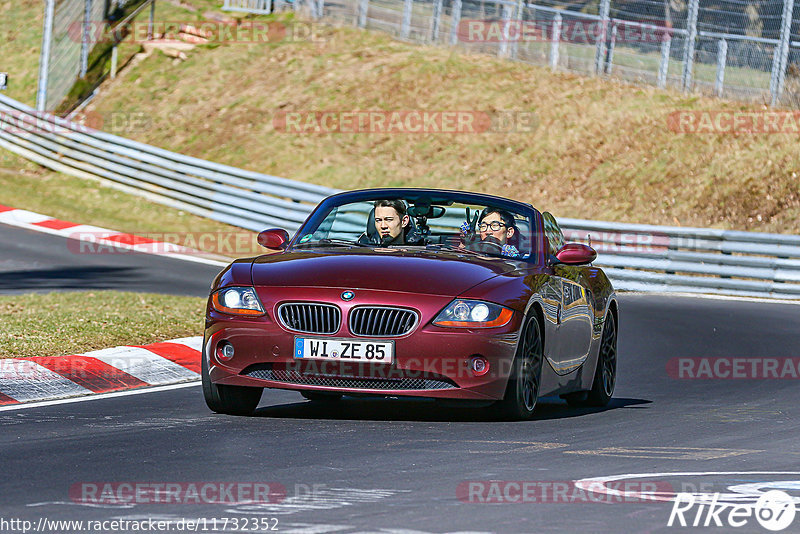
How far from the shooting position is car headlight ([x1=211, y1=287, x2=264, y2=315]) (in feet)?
26.9

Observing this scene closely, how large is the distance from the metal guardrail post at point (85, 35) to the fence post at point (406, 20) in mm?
8089

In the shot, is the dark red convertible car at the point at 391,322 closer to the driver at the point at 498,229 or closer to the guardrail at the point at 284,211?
the driver at the point at 498,229

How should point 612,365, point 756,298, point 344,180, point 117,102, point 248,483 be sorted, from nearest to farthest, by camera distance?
1. point 248,483
2. point 612,365
3. point 756,298
4. point 344,180
5. point 117,102

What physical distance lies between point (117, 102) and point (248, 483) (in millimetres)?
32470

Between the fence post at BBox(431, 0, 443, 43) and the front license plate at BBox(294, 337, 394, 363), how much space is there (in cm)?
2817

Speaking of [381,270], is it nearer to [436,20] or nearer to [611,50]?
[611,50]

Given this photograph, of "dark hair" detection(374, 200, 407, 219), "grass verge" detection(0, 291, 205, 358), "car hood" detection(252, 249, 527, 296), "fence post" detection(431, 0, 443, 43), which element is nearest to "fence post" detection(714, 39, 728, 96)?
"fence post" detection(431, 0, 443, 43)

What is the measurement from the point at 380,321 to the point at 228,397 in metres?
1.17

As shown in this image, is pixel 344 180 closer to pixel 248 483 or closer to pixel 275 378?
pixel 275 378

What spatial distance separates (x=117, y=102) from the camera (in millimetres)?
37438

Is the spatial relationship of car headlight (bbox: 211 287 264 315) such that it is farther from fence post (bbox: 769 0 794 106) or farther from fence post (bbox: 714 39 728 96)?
fence post (bbox: 714 39 728 96)

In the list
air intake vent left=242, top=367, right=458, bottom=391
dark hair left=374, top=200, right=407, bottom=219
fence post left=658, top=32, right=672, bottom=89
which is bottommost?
air intake vent left=242, top=367, right=458, bottom=391

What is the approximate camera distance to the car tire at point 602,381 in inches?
400

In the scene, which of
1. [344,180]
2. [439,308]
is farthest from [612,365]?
[344,180]
